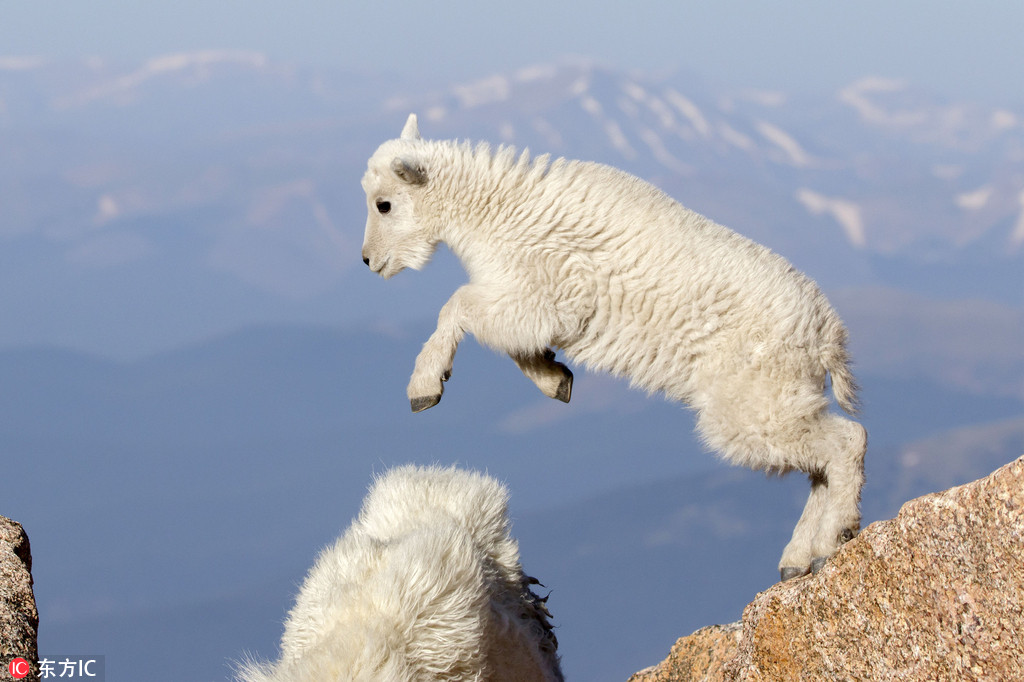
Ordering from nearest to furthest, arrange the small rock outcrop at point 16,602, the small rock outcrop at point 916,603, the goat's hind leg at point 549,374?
the small rock outcrop at point 916,603
the small rock outcrop at point 16,602
the goat's hind leg at point 549,374

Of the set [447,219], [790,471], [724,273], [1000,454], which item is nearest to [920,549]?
[790,471]

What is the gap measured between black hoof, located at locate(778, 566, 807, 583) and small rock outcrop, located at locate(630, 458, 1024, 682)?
3.3 inches

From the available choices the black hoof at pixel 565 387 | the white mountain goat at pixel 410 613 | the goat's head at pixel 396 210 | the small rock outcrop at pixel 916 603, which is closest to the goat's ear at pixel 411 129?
the goat's head at pixel 396 210

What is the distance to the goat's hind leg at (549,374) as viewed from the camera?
5340 millimetres

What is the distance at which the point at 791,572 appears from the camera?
4.61 m

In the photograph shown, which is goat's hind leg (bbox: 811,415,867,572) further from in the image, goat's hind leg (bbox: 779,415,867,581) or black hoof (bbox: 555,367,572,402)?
black hoof (bbox: 555,367,572,402)

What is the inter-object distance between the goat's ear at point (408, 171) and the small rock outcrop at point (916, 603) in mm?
2779

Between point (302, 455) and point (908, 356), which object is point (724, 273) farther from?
point (908, 356)

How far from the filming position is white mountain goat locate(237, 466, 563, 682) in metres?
3.31

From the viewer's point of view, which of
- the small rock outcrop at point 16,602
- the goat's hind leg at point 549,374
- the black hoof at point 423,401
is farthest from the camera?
the goat's hind leg at point 549,374

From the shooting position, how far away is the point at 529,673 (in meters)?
4.10
